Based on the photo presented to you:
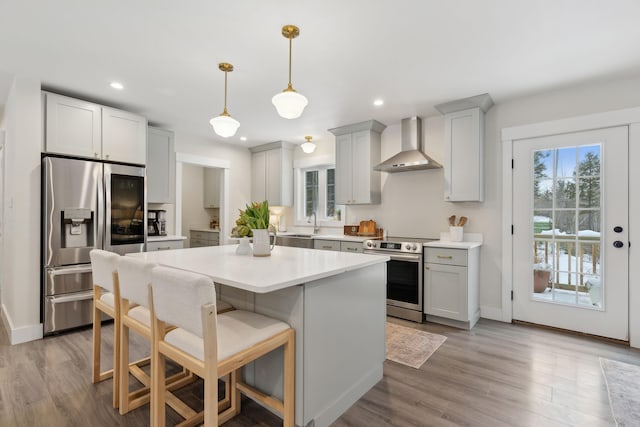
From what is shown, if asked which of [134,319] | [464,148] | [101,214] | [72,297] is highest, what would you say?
[464,148]

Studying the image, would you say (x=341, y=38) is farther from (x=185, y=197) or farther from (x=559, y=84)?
(x=185, y=197)

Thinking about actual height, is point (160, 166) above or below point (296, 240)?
above

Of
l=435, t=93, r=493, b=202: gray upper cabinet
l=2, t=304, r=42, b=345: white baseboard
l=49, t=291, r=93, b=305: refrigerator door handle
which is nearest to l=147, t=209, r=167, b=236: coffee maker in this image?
l=49, t=291, r=93, b=305: refrigerator door handle

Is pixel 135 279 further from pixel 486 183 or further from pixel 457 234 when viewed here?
pixel 486 183

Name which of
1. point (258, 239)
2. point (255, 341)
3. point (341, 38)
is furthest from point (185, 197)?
point (255, 341)

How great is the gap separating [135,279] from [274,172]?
13.4 ft

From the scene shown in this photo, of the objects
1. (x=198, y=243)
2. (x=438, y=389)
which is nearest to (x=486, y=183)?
(x=438, y=389)

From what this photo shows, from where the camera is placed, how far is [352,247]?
4164 mm

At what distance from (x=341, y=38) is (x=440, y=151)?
2.25 m

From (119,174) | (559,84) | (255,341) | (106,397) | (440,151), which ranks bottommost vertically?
(106,397)

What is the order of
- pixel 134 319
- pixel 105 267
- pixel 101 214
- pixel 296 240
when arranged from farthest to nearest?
pixel 296 240
pixel 101 214
pixel 105 267
pixel 134 319

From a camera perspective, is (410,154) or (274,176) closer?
(410,154)

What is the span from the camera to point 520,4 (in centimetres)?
193

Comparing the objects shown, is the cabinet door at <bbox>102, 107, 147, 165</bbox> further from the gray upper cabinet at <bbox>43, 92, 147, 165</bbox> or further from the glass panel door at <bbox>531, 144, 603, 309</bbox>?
the glass panel door at <bbox>531, 144, 603, 309</bbox>
